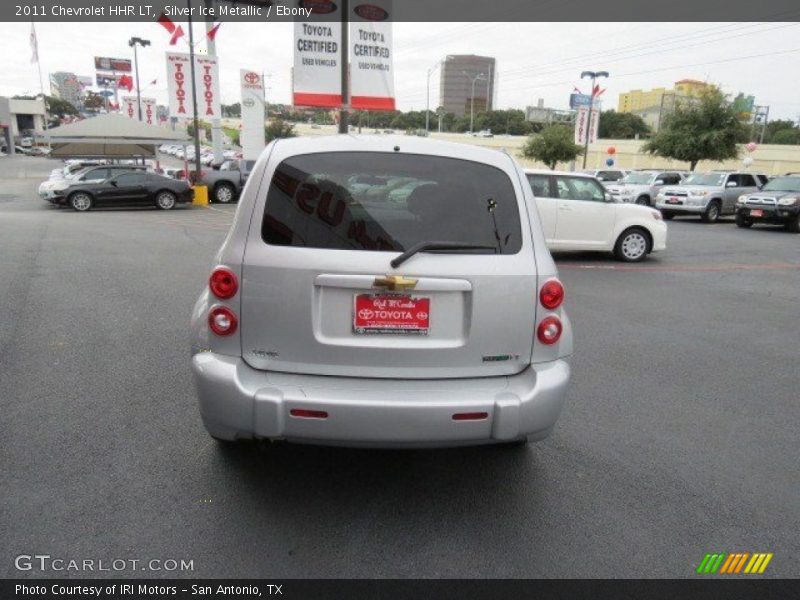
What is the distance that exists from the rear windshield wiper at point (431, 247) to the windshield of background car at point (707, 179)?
22699mm

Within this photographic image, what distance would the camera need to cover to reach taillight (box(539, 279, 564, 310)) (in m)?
2.97

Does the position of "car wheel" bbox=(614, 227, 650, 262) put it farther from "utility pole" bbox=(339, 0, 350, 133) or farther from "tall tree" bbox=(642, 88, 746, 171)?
"tall tree" bbox=(642, 88, 746, 171)

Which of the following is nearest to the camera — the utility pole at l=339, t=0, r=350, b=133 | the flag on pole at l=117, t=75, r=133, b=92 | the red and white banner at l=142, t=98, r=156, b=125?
the utility pole at l=339, t=0, r=350, b=133

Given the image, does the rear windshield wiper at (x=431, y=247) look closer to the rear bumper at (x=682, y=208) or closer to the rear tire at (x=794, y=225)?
the rear tire at (x=794, y=225)

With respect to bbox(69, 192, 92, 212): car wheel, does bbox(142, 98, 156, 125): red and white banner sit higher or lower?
higher

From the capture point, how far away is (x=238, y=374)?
284 centimetres

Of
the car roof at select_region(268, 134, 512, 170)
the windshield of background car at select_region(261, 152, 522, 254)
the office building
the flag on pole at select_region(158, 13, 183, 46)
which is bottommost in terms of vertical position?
the windshield of background car at select_region(261, 152, 522, 254)

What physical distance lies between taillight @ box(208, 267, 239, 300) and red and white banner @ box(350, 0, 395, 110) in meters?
12.5

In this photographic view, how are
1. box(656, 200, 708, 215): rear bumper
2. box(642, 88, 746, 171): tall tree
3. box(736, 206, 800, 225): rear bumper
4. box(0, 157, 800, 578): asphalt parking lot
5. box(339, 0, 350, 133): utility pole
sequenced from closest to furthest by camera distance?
box(0, 157, 800, 578): asphalt parking lot → box(339, 0, 350, 133): utility pole → box(736, 206, 800, 225): rear bumper → box(656, 200, 708, 215): rear bumper → box(642, 88, 746, 171): tall tree

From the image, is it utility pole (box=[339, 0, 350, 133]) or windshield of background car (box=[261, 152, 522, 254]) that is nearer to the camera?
windshield of background car (box=[261, 152, 522, 254])

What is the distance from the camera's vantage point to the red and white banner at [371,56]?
1409 cm

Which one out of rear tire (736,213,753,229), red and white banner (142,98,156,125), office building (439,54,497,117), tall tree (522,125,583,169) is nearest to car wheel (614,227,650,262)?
rear tire (736,213,753,229)

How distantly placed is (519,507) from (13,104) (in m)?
110

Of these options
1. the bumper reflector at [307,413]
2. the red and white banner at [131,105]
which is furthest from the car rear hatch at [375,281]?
the red and white banner at [131,105]
